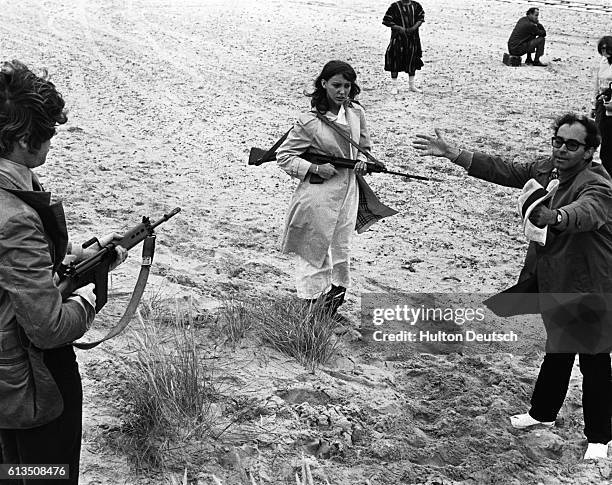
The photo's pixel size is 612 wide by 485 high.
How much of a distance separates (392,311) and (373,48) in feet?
28.8

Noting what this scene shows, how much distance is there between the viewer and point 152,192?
712 centimetres

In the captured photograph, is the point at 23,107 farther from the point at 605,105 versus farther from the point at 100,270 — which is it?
the point at 605,105

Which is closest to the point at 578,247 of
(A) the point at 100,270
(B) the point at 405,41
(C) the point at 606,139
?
(A) the point at 100,270

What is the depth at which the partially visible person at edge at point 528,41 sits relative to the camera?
1234cm

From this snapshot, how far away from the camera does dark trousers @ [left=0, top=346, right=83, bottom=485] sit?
255cm

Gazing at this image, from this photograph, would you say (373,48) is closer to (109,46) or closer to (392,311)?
(109,46)

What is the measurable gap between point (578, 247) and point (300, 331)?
160 cm

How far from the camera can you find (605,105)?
7086mm

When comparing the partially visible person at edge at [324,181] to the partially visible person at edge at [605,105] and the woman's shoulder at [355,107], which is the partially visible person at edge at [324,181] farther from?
the partially visible person at edge at [605,105]

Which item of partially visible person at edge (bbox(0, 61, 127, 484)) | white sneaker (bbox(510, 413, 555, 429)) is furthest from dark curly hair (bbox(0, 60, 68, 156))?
white sneaker (bbox(510, 413, 555, 429))

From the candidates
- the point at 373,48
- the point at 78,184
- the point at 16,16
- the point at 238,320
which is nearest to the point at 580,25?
the point at 373,48

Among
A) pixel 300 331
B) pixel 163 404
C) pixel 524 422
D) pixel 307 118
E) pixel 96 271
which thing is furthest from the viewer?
pixel 307 118

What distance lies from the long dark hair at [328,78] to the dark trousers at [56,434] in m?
2.45

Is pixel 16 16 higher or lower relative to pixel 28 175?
higher
